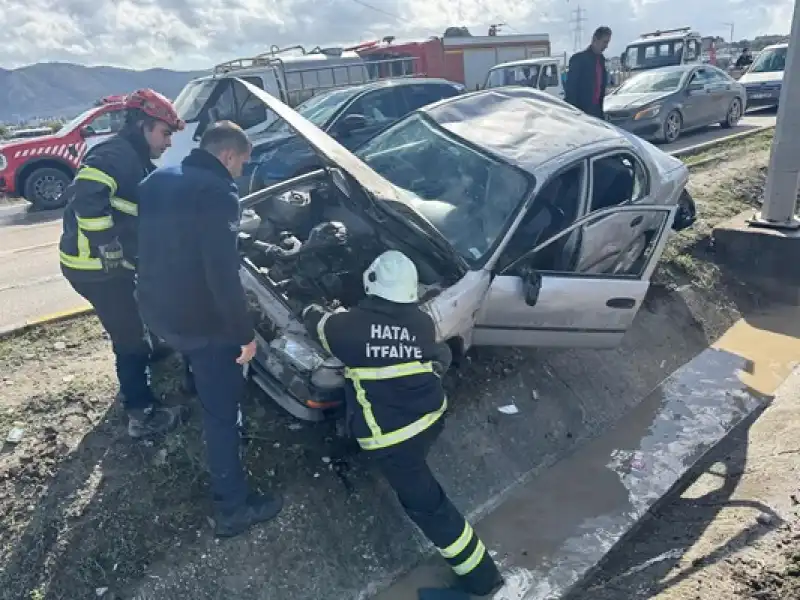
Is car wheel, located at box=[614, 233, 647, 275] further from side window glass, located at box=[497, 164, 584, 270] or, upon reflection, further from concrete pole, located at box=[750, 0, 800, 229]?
concrete pole, located at box=[750, 0, 800, 229]

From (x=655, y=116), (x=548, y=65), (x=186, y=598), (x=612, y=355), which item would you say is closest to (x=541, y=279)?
(x=612, y=355)

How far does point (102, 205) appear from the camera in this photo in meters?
3.42

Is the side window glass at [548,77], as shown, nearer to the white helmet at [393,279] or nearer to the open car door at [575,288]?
the open car door at [575,288]

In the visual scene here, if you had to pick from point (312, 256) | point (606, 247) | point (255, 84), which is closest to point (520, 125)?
point (606, 247)

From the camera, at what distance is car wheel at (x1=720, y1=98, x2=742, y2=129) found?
1398 centimetres

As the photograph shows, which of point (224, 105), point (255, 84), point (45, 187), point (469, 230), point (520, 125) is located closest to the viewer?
point (469, 230)

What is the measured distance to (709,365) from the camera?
19.2 feet

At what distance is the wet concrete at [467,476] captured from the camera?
3271 mm

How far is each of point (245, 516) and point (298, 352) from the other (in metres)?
0.84

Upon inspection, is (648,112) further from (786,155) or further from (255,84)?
(255,84)

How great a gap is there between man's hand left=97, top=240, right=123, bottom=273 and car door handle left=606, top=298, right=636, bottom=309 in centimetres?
293

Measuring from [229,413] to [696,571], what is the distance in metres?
2.31

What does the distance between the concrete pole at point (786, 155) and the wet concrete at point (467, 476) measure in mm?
1771

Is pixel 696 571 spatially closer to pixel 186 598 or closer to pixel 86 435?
pixel 186 598
